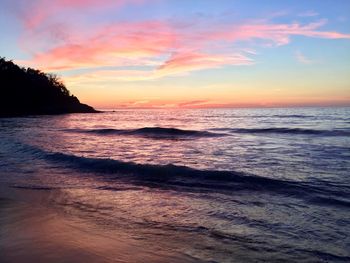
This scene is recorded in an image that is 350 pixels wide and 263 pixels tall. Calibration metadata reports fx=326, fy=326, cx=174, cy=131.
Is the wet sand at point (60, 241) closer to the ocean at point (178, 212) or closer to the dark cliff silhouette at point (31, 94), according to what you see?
the ocean at point (178, 212)

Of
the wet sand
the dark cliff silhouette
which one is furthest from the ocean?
the dark cliff silhouette

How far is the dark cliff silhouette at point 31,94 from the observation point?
85.9m

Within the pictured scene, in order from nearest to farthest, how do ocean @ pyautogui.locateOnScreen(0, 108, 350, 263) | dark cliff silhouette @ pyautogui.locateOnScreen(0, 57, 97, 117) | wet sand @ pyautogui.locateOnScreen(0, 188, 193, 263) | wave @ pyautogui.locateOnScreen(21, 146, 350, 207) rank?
wet sand @ pyautogui.locateOnScreen(0, 188, 193, 263) < ocean @ pyautogui.locateOnScreen(0, 108, 350, 263) < wave @ pyautogui.locateOnScreen(21, 146, 350, 207) < dark cliff silhouette @ pyautogui.locateOnScreen(0, 57, 97, 117)

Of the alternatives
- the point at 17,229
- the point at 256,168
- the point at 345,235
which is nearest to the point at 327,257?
the point at 345,235

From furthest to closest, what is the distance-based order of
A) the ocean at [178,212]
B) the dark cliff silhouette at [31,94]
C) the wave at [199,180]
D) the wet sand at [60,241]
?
the dark cliff silhouette at [31,94], the wave at [199,180], the ocean at [178,212], the wet sand at [60,241]

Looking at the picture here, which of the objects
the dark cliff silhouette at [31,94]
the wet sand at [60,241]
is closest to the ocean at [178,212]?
the wet sand at [60,241]

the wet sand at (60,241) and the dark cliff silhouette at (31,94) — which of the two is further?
the dark cliff silhouette at (31,94)

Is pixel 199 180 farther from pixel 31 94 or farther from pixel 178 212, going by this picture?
pixel 31 94

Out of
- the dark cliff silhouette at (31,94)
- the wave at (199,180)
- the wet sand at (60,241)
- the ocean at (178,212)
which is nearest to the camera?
the wet sand at (60,241)

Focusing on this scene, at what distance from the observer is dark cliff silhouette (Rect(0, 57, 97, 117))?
8594cm

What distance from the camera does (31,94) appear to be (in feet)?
311

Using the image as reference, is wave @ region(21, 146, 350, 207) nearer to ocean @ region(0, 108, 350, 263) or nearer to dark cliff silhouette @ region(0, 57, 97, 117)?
ocean @ region(0, 108, 350, 263)

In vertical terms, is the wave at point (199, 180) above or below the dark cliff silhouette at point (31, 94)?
below

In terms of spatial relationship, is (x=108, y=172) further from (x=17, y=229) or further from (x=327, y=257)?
(x=327, y=257)
